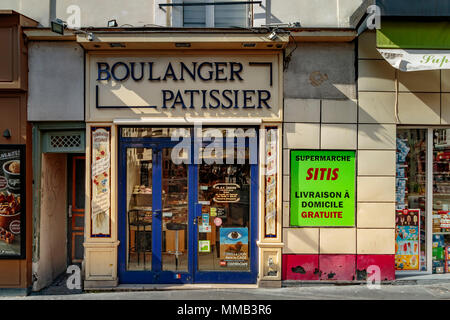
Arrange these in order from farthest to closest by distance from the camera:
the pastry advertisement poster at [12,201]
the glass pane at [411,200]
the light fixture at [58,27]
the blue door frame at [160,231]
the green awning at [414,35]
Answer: the glass pane at [411,200], the blue door frame at [160,231], the pastry advertisement poster at [12,201], the green awning at [414,35], the light fixture at [58,27]

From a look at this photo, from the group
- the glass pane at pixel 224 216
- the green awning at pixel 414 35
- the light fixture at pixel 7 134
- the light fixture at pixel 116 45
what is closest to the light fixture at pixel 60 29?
the light fixture at pixel 116 45

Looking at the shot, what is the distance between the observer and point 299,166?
6.19m

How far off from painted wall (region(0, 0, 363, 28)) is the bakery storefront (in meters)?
0.70

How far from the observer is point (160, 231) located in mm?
Answer: 6293

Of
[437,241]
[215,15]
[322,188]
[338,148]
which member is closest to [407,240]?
[437,241]

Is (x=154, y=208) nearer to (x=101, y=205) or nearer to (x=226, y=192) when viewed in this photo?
(x=101, y=205)

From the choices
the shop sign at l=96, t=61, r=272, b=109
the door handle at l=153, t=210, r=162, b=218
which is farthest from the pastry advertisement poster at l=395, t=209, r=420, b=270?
the door handle at l=153, t=210, r=162, b=218

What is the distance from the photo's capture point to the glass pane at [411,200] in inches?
257

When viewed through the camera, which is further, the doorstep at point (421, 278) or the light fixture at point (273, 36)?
the doorstep at point (421, 278)

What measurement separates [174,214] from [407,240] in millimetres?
4539

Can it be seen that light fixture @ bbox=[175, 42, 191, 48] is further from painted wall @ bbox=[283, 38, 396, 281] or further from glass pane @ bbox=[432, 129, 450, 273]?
glass pane @ bbox=[432, 129, 450, 273]

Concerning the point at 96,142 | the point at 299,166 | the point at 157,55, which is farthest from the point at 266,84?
the point at 96,142

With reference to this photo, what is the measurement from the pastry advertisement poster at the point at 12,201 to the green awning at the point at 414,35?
6681 millimetres

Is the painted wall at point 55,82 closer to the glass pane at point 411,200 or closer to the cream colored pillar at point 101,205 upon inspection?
the cream colored pillar at point 101,205
